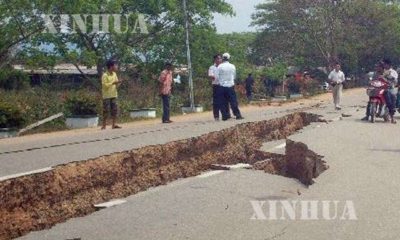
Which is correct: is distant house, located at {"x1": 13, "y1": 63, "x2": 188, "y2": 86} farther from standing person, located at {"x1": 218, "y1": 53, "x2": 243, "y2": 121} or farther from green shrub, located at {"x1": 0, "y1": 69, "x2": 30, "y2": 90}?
standing person, located at {"x1": 218, "y1": 53, "x2": 243, "y2": 121}

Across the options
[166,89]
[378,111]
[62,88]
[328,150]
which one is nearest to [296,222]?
[328,150]

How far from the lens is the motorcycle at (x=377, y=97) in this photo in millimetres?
14367

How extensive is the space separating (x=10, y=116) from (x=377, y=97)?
9.25 metres

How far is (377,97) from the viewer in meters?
14.3

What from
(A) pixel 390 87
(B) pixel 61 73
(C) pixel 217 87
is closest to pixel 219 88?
(C) pixel 217 87

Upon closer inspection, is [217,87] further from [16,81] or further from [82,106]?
[16,81]

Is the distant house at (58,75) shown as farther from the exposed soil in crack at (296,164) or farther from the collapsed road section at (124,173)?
the exposed soil in crack at (296,164)

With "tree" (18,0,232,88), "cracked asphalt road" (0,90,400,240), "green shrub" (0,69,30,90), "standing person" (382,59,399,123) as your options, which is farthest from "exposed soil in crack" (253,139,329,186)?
"green shrub" (0,69,30,90)

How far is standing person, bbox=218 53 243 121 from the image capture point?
1324 cm

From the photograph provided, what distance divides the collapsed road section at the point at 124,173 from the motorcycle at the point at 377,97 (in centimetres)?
455

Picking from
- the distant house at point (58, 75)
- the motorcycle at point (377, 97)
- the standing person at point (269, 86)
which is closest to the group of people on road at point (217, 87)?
the motorcycle at point (377, 97)

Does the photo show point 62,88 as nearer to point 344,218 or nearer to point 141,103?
point 141,103

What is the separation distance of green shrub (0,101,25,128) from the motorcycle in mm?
9001

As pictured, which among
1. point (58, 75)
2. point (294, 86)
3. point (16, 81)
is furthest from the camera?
point (294, 86)
